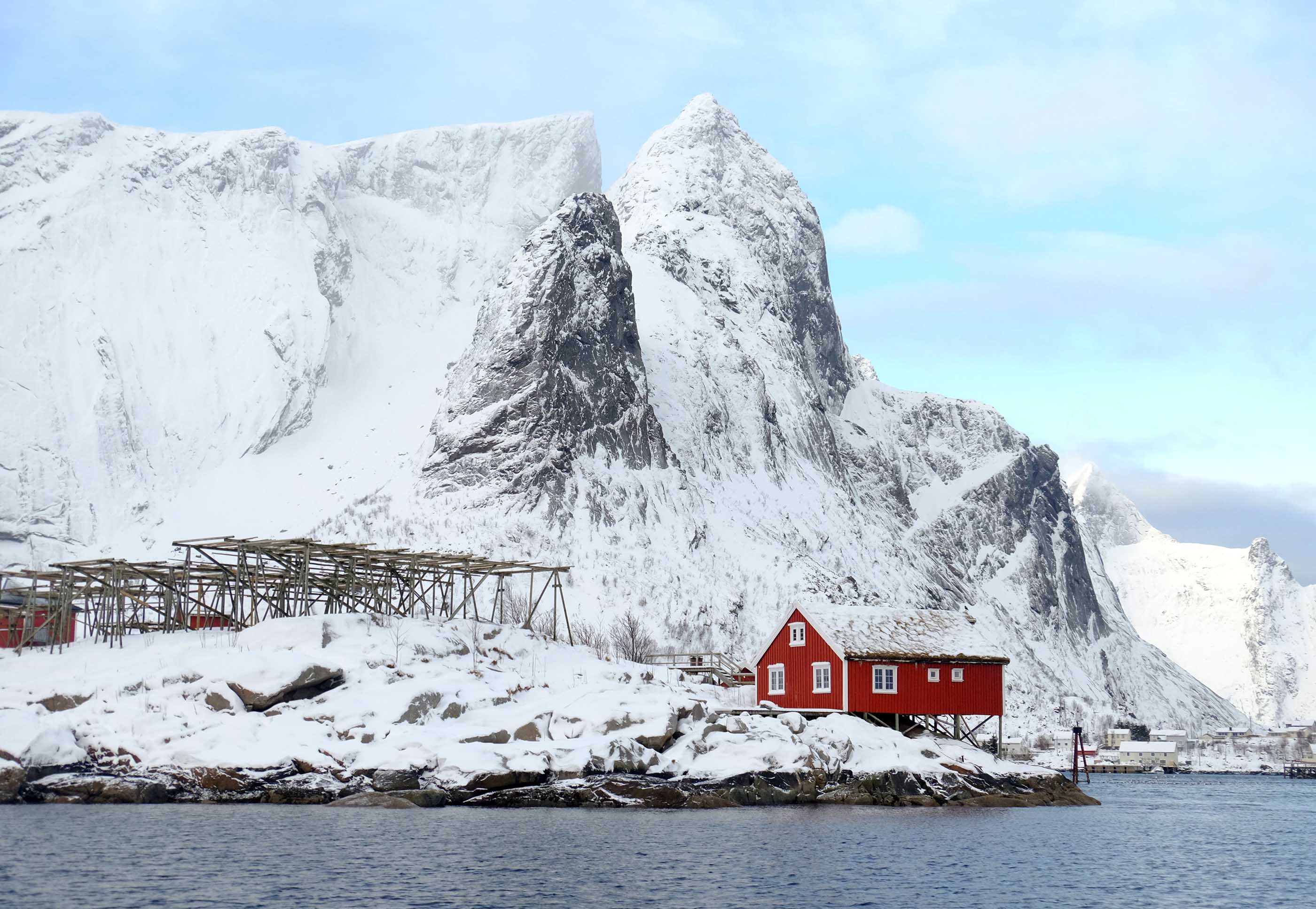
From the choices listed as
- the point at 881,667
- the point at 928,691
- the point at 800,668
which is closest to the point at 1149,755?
the point at 928,691

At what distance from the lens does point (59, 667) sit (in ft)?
203

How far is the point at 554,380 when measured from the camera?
5177 inches

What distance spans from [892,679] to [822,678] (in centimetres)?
345

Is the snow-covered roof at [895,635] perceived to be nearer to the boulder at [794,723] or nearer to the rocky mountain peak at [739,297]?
the boulder at [794,723]

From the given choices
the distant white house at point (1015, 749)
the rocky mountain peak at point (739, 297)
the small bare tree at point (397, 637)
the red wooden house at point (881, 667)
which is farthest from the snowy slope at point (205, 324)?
the red wooden house at point (881, 667)

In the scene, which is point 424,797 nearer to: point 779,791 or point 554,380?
point 779,791

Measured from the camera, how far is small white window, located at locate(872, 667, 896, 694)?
6931 cm

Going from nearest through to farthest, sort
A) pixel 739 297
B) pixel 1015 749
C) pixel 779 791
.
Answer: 1. pixel 779 791
2. pixel 1015 749
3. pixel 739 297

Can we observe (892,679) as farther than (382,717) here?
Yes

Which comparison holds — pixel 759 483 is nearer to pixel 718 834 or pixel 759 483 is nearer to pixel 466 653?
pixel 466 653

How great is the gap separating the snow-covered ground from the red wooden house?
12.6 feet

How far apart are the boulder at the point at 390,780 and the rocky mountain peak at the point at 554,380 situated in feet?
226

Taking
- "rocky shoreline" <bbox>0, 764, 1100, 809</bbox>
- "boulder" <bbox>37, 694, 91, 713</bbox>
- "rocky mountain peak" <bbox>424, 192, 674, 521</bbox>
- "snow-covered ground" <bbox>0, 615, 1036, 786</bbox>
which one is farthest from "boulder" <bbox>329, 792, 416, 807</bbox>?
"rocky mountain peak" <bbox>424, 192, 674, 521</bbox>

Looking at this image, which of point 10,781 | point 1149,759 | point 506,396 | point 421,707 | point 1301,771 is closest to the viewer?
point 10,781
